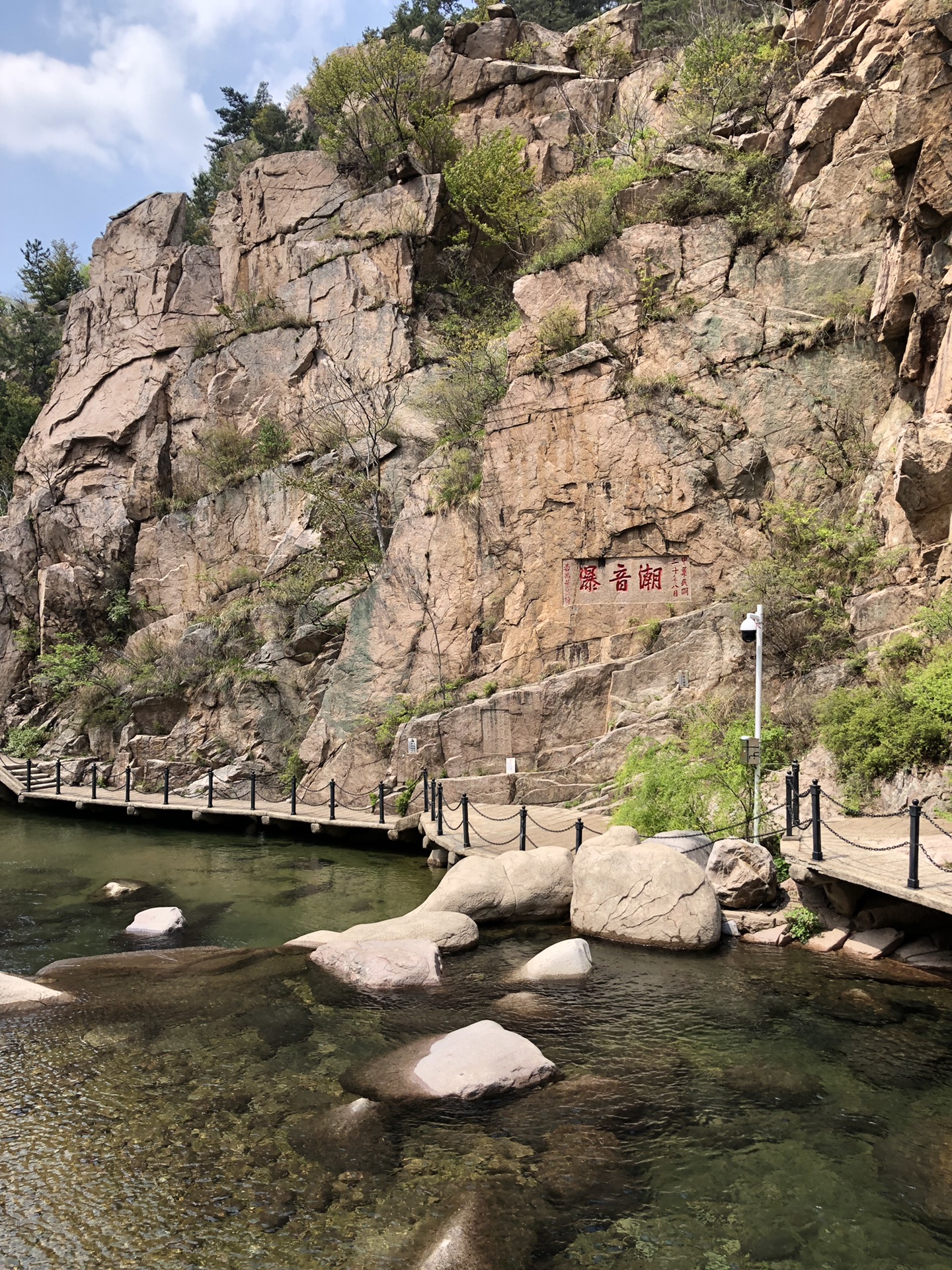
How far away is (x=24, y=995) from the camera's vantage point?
1038 cm

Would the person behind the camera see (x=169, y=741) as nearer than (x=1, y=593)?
Yes

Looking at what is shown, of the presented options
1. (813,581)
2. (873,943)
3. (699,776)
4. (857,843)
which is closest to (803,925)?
(873,943)

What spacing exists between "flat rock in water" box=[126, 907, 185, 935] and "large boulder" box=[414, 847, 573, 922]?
4.17m

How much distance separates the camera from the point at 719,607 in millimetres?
19031

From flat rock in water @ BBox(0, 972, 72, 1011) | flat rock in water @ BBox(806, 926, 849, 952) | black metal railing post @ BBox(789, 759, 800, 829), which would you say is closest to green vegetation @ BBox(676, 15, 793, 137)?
black metal railing post @ BBox(789, 759, 800, 829)

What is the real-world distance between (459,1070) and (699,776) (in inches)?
327

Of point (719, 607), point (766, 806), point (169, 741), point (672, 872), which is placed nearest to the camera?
point (672, 872)

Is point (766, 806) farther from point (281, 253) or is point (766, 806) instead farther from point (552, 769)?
point (281, 253)

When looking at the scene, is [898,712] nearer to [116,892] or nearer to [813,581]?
[813,581]

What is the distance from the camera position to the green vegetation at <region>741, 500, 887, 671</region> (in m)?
17.0

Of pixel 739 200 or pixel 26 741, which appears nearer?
pixel 739 200

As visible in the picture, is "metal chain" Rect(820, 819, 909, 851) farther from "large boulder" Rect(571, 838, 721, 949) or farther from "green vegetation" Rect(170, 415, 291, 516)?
"green vegetation" Rect(170, 415, 291, 516)

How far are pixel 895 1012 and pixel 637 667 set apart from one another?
10617 mm

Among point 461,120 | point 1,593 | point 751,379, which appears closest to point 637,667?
point 751,379
